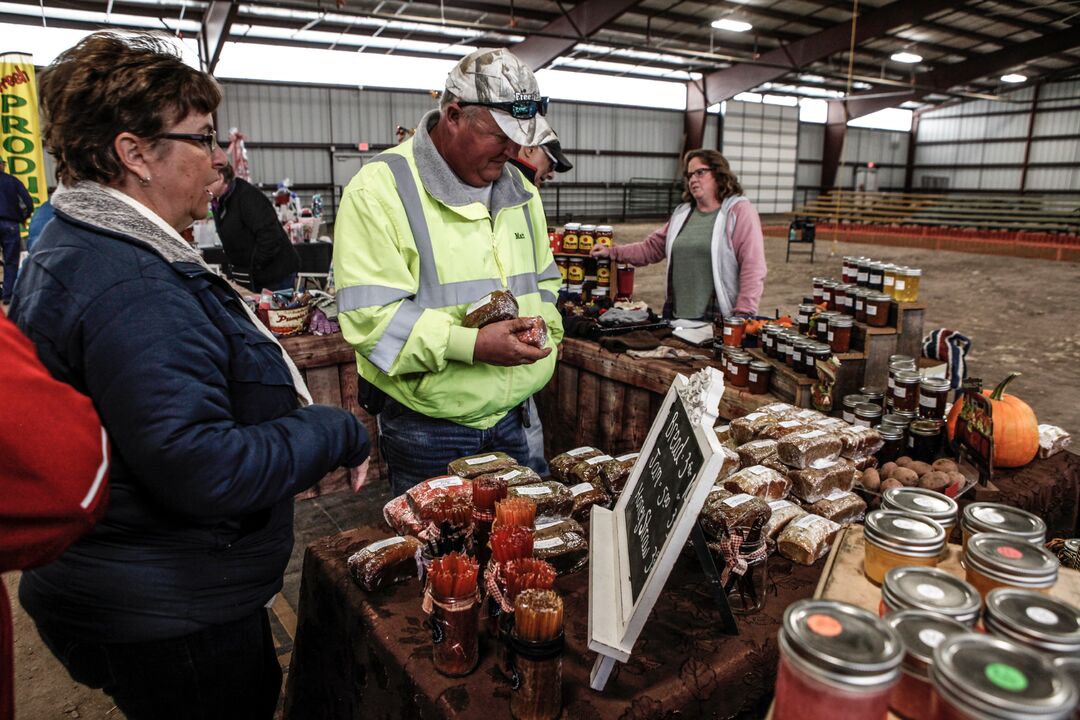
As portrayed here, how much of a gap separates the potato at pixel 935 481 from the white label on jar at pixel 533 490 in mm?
1173

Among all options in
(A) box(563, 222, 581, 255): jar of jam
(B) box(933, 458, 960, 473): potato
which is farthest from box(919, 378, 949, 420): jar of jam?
(A) box(563, 222, 581, 255): jar of jam

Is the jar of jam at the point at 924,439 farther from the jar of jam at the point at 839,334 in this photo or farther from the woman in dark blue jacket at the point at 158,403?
the woman in dark blue jacket at the point at 158,403

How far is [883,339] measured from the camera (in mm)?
3023

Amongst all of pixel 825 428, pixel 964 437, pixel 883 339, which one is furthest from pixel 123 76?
pixel 883 339

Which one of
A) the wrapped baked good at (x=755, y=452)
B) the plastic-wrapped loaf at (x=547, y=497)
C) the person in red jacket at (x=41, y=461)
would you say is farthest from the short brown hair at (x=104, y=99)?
the wrapped baked good at (x=755, y=452)

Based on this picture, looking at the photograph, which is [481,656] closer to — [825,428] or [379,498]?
[825,428]

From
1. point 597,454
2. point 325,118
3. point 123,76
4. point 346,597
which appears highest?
point 325,118

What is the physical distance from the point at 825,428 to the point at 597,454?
0.75m

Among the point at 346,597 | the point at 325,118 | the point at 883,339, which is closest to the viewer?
the point at 346,597

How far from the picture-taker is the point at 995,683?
655 millimetres

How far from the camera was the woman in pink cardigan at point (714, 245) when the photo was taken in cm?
392

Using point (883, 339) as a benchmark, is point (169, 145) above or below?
above

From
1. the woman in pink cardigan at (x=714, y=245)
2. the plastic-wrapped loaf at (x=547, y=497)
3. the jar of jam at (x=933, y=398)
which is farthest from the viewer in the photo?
the woman in pink cardigan at (x=714, y=245)

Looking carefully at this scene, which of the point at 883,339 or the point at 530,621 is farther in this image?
the point at 883,339
